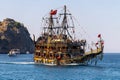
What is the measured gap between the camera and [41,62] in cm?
14162

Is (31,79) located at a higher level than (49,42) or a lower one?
lower

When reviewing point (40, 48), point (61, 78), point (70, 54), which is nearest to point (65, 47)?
point (70, 54)

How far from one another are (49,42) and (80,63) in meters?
12.4

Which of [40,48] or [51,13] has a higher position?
[51,13]

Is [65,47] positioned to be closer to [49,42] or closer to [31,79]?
[49,42]

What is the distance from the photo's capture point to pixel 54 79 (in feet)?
297

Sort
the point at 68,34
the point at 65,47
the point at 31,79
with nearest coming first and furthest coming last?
1. the point at 31,79
2. the point at 65,47
3. the point at 68,34

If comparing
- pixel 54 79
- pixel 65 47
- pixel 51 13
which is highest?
pixel 51 13

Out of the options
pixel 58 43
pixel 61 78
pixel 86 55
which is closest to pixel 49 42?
pixel 58 43

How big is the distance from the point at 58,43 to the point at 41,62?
12.8 metres

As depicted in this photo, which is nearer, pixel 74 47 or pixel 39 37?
pixel 74 47

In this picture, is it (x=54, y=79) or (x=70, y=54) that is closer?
(x=54, y=79)

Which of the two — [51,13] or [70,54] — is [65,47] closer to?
[70,54]

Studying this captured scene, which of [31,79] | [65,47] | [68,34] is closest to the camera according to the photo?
[31,79]
